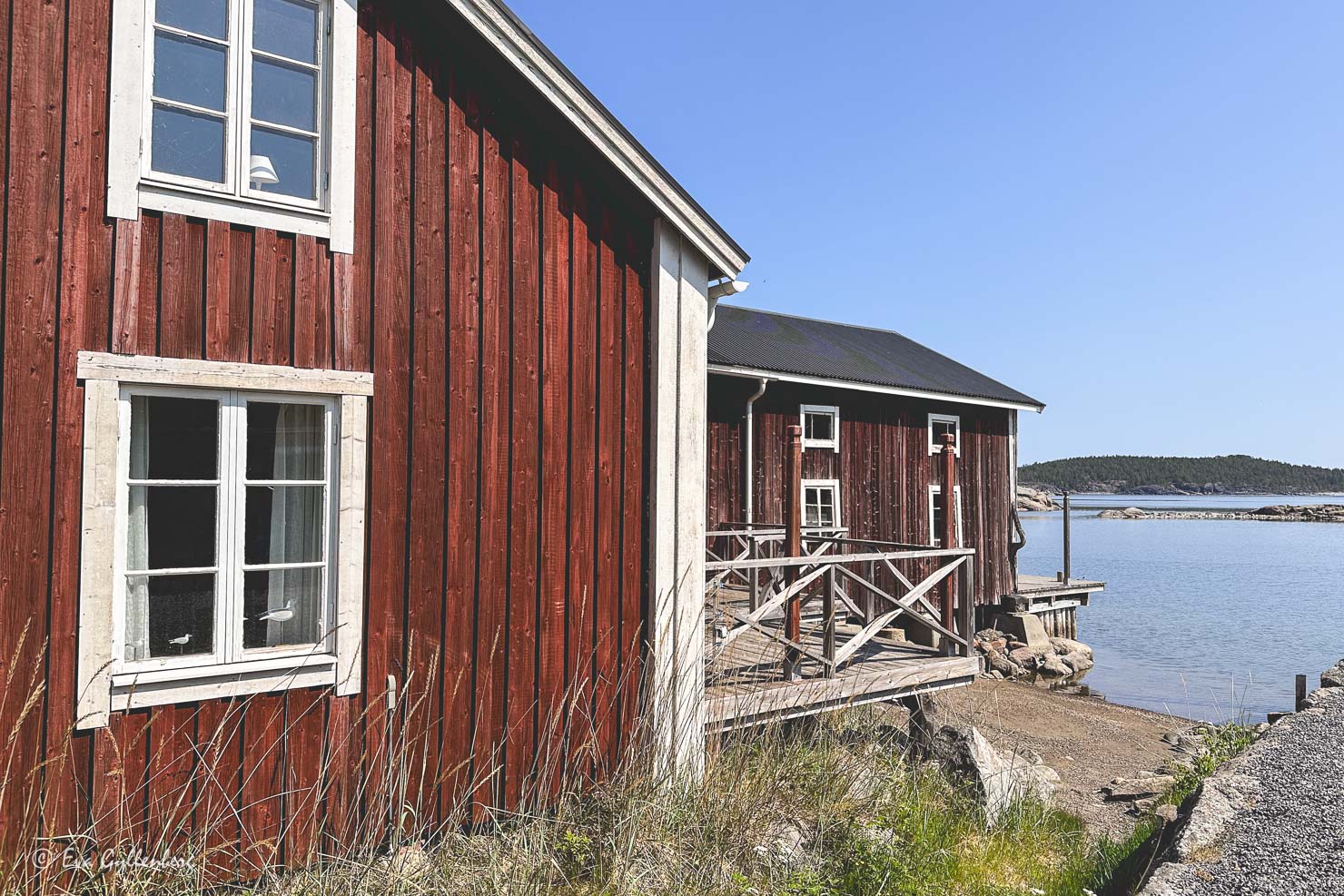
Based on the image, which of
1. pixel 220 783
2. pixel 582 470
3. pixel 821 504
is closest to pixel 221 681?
pixel 220 783

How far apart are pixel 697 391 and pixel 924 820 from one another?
338 cm

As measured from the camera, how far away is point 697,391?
21.2 feet

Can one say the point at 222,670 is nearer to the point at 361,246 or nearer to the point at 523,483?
the point at 523,483

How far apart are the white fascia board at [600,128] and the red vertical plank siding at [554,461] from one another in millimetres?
430

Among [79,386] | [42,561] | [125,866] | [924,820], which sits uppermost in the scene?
[79,386]

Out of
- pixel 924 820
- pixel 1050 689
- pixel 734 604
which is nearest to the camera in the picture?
pixel 924 820

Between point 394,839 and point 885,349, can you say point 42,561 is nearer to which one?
point 394,839

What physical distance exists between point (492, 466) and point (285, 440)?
1273mm

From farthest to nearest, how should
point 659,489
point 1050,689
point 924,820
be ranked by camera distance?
1. point 1050,689
2. point 659,489
3. point 924,820

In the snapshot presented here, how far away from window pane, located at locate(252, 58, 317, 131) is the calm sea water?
13174 millimetres

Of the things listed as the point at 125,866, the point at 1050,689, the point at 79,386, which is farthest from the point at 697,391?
the point at 1050,689

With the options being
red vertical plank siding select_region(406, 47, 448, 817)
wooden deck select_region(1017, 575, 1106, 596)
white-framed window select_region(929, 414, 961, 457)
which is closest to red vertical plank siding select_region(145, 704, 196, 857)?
red vertical plank siding select_region(406, 47, 448, 817)

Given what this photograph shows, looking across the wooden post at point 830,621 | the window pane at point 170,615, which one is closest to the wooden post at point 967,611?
the wooden post at point 830,621

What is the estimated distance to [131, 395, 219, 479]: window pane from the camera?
4.56 metres
